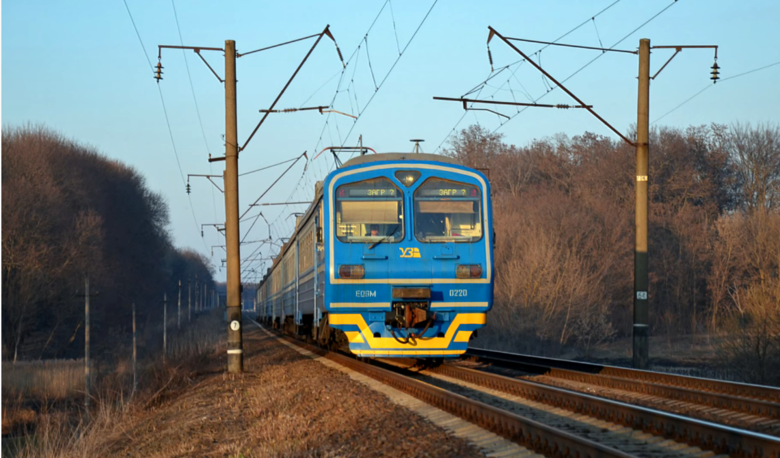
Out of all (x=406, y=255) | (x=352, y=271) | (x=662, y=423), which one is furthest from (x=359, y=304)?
(x=662, y=423)

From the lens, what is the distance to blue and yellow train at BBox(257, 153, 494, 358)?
1290cm

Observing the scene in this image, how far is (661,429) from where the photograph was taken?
24.7 feet

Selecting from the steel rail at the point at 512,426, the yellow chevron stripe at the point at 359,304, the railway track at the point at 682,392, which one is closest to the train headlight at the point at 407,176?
the yellow chevron stripe at the point at 359,304

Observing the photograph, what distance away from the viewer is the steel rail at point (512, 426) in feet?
20.5

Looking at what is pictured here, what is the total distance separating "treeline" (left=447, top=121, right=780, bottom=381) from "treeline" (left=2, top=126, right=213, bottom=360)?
17165 millimetres

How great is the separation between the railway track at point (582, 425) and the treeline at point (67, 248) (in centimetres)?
2384

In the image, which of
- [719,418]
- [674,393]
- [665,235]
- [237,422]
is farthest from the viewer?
[665,235]

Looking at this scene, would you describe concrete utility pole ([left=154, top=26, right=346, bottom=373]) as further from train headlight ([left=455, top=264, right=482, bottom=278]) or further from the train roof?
train headlight ([left=455, top=264, right=482, bottom=278])

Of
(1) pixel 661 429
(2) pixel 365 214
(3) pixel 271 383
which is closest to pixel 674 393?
(1) pixel 661 429

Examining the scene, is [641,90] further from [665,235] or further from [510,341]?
[665,235]

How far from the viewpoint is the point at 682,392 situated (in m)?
10.3

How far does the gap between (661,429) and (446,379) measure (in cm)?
635

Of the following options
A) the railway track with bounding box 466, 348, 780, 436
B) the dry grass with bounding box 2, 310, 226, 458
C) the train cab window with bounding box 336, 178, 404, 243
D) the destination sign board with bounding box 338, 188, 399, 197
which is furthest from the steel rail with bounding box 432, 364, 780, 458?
the dry grass with bounding box 2, 310, 226, 458

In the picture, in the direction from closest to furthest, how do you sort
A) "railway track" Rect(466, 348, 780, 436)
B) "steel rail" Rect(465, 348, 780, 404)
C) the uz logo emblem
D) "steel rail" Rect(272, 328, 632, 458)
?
"steel rail" Rect(272, 328, 632, 458)
"railway track" Rect(466, 348, 780, 436)
"steel rail" Rect(465, 348, 780, 404)
the uz logo emblem
